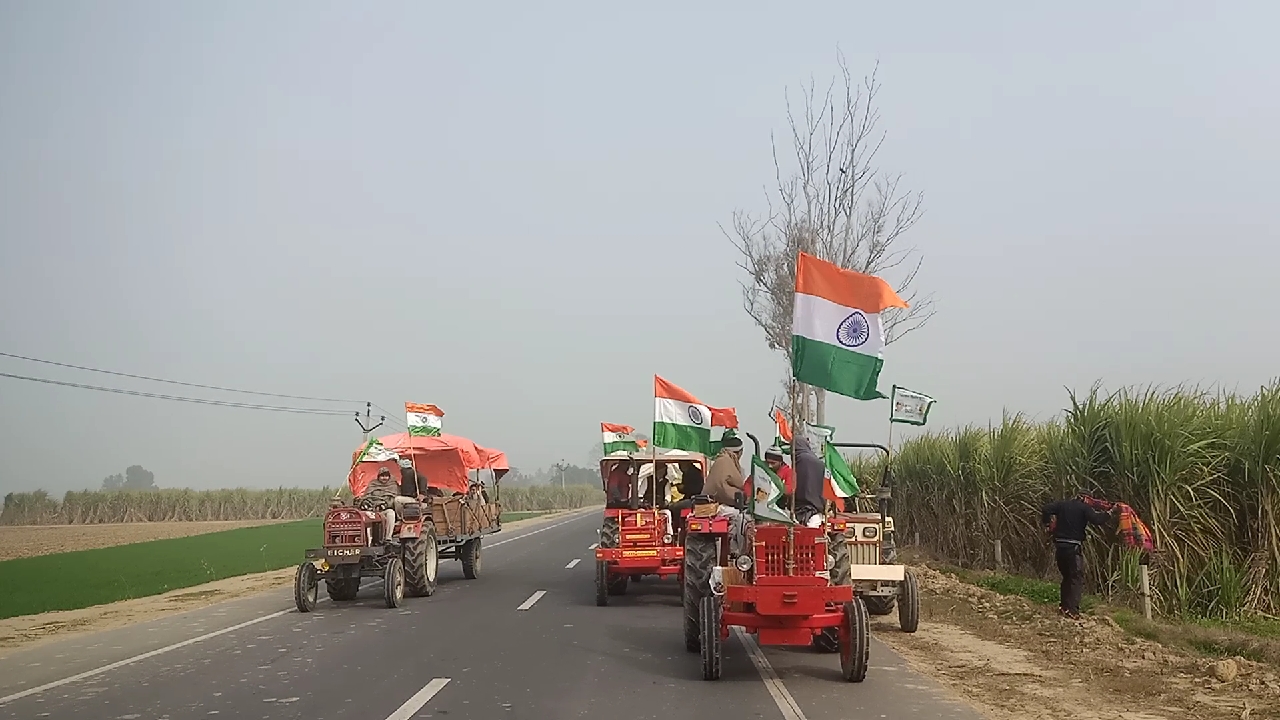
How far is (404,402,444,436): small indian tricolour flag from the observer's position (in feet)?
69.8

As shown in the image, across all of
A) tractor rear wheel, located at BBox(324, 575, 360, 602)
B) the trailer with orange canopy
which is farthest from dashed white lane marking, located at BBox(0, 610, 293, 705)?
tractor rear wheel, located at BBox(324, 575, 360, 602)

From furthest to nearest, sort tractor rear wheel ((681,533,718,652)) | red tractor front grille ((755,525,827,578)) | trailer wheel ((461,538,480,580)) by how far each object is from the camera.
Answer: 1. trailer wheel ((461,538,480,580))
2. tractor rear wheel ((681,533,718,652))
3. red tractor front grille ((755,525,827,578))

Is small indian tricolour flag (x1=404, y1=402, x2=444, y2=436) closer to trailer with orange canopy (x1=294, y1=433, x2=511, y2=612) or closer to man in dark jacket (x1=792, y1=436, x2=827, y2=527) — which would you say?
trailer with orange canopy (x1=294, y1=433, x2=511, y2=612)

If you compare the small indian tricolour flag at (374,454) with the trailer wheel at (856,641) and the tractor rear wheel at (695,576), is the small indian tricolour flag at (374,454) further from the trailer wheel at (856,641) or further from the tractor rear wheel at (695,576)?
the trailer wheel at (856,641)

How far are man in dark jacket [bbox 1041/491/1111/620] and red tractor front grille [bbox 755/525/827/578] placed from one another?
5.74 meters

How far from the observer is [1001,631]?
13516 millimetres

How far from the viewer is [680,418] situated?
20.3 metres

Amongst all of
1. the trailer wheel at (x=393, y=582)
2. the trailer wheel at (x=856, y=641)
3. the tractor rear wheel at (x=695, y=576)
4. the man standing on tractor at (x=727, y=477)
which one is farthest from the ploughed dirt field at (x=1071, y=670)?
the trailer wheel at (x=393, y=582)

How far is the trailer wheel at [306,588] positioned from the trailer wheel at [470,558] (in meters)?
5.34

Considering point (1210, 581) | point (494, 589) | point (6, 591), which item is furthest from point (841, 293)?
point (6, 591)

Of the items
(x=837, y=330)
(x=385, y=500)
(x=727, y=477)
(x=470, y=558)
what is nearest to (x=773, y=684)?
(x=837, y=330)

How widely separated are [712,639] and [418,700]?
2.80m

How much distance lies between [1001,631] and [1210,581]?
2851mm

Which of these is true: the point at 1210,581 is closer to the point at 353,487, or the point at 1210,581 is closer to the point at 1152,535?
the point at 1152,535
